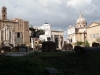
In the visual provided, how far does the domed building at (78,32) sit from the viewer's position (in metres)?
75.9

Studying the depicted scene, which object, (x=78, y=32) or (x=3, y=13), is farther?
(x=78, y=32)

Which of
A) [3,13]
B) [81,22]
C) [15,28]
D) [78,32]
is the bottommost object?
[78,32]

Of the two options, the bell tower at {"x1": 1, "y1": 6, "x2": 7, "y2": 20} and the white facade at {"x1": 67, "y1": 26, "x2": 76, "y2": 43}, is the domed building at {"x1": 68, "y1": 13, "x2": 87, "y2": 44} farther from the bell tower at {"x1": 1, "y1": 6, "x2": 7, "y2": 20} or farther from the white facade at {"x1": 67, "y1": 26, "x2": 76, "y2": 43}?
the bell tower at {"x1": 1, "y1": 6, "x2": 7, "y2": 20}

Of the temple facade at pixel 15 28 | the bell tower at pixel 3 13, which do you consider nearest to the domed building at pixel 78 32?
the temple facade at pixel 15 28

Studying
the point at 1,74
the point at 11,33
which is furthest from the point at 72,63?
the point at 11,33

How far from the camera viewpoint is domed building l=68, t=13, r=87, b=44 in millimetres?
75925

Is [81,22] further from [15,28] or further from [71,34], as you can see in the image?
[15,28]

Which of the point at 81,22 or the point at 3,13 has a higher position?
the point at 3,13

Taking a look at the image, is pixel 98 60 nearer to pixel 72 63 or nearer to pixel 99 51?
pixel 72 63

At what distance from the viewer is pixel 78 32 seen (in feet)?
256

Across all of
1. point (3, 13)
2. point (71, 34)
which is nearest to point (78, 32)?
point (71, 34)

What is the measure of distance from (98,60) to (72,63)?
174 cm

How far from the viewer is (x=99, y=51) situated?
14.9 meters

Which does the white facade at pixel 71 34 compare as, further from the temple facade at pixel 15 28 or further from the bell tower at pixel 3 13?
the bell tower at pixel 3 13
